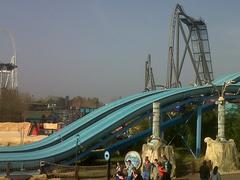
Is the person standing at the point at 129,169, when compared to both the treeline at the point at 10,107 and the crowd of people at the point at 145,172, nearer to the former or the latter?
the crowd of people at the point at 145,172

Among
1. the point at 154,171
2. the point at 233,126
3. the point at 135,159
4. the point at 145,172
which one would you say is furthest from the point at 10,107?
the point at 145,172


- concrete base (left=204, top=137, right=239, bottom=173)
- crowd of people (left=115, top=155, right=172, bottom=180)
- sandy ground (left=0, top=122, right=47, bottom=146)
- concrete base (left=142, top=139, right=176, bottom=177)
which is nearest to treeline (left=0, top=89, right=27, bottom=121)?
sandy ground (left=0, top=122, right=47, bottom=146)

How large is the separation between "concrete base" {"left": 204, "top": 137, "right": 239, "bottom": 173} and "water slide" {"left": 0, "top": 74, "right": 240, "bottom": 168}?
13.7 feet

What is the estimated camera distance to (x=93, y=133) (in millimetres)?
24094

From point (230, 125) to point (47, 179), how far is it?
1461 centimetres

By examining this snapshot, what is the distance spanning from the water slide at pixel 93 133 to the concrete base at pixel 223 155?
4.17m

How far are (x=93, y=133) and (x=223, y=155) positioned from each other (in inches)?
256

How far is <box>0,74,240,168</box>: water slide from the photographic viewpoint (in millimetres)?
21844

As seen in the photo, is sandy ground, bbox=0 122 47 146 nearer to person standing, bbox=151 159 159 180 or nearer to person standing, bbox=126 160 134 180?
person standing, bbox=151 159 159 180

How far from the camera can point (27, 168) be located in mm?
21172

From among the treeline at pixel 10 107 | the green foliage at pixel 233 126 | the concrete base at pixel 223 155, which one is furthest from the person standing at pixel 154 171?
the treeline at pixel 10 107

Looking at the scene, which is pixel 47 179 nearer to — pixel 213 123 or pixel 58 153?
pixel 58 153

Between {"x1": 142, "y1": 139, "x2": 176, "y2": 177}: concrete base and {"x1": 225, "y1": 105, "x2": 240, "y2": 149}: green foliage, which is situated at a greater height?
{"x1": 225, "y1": 105, "x2": 240, "y2": 149}: green foliage

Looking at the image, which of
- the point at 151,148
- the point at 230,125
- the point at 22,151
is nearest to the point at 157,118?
the point at 151,148
